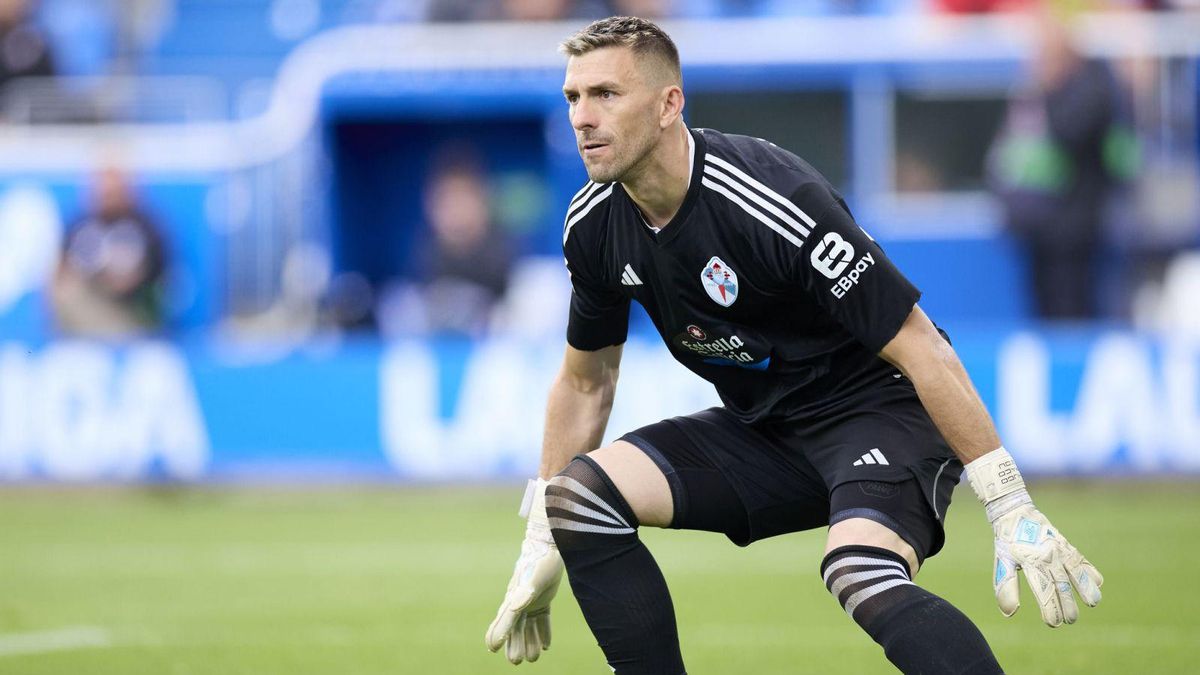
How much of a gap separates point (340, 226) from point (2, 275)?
3.46 metres

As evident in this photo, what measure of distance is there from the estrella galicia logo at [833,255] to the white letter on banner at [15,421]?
10.3 meters

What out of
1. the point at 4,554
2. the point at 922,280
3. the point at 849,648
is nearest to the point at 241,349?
the point at 4,554

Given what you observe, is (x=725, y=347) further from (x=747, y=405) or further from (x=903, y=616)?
(x=903, y=616)

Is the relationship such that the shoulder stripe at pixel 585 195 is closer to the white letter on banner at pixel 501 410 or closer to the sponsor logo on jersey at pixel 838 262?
the sponsor logo on jersey at pixel 838 262

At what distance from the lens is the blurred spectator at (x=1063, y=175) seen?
46.0 ft

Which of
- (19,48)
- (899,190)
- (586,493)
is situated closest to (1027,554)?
(586,493)

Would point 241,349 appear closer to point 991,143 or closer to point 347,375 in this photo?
point 347,375

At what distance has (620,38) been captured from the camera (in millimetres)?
4980

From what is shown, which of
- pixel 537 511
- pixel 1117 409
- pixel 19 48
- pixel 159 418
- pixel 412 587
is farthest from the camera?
pixel 19 48

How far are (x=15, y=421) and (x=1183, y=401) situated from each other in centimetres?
873

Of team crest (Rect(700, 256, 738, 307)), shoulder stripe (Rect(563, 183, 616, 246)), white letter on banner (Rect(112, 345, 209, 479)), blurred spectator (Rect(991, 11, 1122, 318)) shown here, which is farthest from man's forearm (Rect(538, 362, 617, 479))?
blurred spectator (Rect(991, 11, 1122, 318))

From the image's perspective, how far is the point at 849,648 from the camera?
7.15m

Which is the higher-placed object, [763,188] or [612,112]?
[612,112]

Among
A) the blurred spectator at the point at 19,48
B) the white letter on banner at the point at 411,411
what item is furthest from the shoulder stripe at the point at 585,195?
the blurred spectator at the point at 19,48
